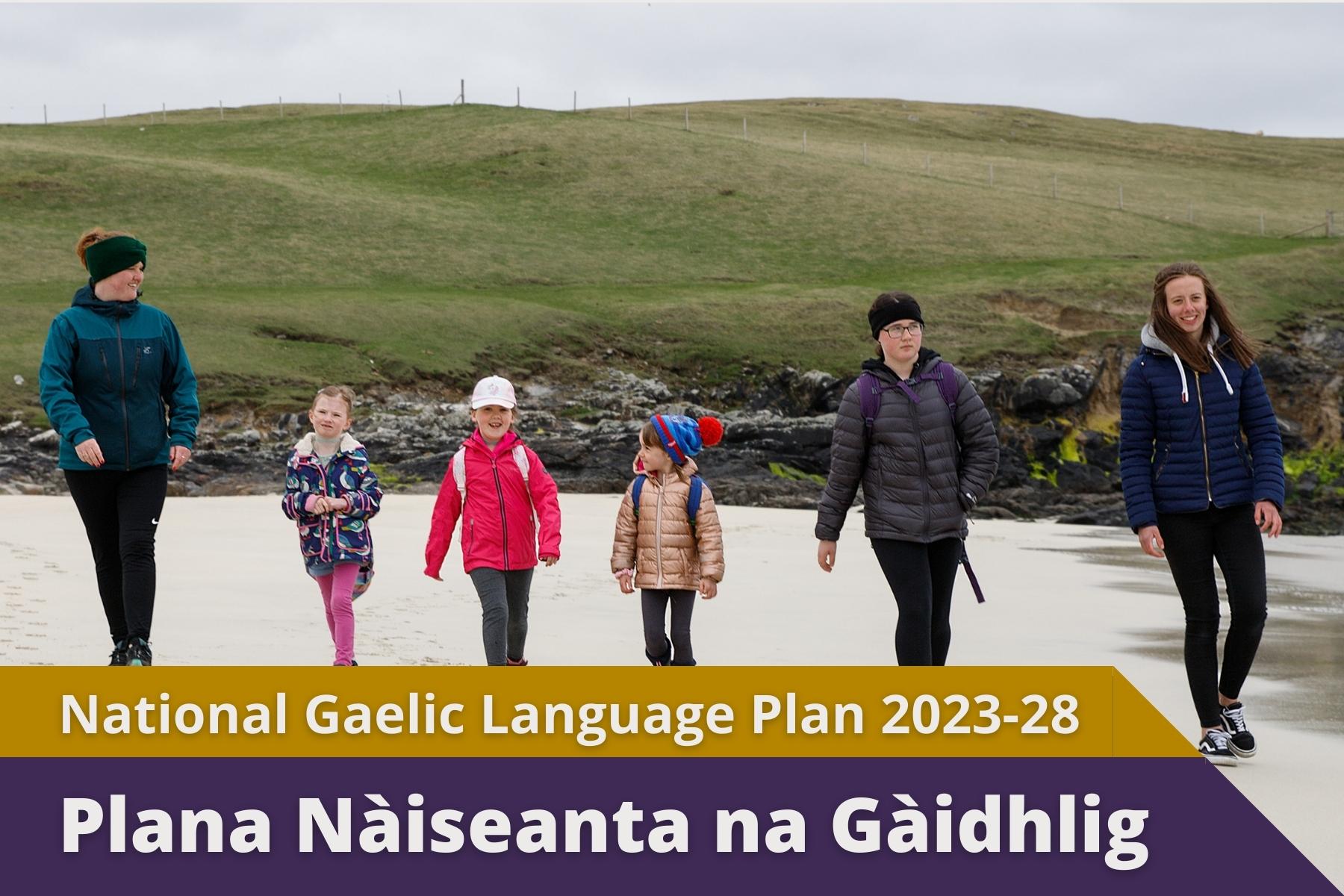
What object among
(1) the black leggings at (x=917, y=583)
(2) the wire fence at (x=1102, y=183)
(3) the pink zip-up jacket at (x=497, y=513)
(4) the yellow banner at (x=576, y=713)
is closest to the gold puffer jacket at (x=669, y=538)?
(3) the pink zip-up jacket at (x=497, y=513)

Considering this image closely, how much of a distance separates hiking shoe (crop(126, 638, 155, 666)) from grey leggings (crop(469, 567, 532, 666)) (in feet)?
5.23

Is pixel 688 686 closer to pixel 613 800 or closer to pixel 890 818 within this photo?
pixel 613 800

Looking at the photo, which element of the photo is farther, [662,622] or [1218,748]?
[662,622]

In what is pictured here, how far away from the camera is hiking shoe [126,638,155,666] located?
748 centimetres

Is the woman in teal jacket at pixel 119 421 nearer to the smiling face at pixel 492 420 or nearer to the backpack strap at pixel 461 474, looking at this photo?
the backpack strap at pixel 461 474

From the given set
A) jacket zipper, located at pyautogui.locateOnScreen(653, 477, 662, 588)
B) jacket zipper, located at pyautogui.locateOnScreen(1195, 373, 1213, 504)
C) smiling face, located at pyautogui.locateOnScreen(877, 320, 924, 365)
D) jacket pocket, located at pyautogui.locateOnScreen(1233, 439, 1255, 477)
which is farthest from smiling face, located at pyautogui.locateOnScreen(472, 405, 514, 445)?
jacket pocket, located at pyautogui.locateOnScreen(1233, 439, 1255, 477)

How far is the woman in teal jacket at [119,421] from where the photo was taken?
7.59m

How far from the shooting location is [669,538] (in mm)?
8102

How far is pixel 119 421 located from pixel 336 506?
1151mm

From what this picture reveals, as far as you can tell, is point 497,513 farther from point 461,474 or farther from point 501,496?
point 461,474

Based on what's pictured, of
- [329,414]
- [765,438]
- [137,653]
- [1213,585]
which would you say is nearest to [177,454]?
[329,414]

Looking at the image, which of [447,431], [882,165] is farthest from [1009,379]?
[882,165]

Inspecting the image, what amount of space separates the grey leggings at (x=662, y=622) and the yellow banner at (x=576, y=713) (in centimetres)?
344

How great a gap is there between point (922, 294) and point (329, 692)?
35.9 m
